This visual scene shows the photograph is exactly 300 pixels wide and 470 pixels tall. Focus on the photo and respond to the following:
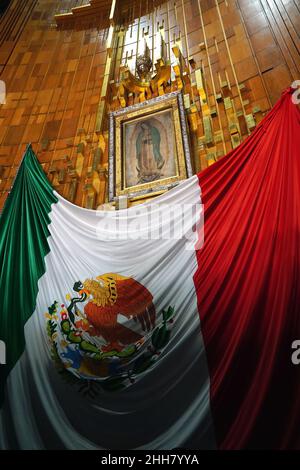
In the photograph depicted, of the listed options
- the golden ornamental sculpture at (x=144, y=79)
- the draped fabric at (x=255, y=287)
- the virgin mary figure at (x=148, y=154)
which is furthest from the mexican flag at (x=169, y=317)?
the golden ornamental sculpture at (x=144, y=79)

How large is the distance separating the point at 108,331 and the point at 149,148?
195 cm

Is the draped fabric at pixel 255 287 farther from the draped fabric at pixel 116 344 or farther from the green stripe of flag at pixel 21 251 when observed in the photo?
the green stripe of flag at pixel 21 251

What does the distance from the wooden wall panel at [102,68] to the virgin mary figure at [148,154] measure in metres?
0.40

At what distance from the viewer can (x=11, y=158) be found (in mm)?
3828

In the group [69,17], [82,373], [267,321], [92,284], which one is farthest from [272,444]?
[69,17]

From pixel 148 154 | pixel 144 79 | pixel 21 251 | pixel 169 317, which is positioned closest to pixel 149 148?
pixel 148 154

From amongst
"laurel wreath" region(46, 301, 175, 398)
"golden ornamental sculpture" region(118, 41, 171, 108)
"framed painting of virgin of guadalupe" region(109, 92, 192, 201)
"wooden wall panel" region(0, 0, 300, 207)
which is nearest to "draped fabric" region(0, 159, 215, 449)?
"laurel wreath" region(46, 301, 175, 398)

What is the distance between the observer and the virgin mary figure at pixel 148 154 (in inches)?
123

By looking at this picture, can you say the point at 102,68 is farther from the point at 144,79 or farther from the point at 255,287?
the point at 255,287

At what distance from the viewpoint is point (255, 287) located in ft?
5.89

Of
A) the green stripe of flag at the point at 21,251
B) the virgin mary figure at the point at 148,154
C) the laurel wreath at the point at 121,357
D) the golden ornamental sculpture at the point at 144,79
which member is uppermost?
the golden ornamental sculpture at the point at 144,79

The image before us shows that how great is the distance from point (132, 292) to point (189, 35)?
3608 mm

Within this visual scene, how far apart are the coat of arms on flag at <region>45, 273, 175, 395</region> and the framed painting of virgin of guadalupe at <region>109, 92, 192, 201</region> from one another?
109cm

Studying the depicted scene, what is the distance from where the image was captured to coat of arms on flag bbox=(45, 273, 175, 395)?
201 cm
